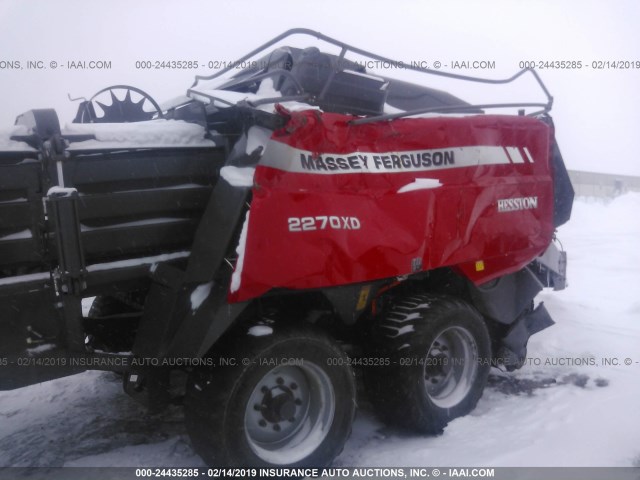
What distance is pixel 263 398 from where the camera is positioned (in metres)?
3.04

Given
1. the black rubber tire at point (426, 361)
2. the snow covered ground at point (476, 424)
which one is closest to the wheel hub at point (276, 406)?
the snow covered ground at point (476, 424)

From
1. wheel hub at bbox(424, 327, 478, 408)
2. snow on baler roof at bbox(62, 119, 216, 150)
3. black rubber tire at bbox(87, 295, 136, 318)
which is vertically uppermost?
snow on baler roof at bbox(62, 119, 216, 150)

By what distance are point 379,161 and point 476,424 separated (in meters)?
2.00

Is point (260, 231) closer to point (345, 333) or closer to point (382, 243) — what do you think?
point (382, 243)

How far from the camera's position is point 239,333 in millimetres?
2947

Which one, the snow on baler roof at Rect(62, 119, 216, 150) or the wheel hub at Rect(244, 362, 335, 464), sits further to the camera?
the wheel hub at Rect(244, 362, 335, 464)

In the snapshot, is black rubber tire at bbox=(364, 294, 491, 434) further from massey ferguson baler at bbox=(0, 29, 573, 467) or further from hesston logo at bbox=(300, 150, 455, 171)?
hesston logo at bbox=(300, 150, 455, 171)

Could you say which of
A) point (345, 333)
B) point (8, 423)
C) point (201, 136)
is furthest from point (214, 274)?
point (8, 423)

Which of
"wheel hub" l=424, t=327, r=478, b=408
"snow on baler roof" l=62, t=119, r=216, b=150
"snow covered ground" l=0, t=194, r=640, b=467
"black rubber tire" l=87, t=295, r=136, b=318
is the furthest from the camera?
"black rubber tire" l=87, t=295, r=136, b=318

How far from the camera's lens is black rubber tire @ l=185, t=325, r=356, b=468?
9.18 ft

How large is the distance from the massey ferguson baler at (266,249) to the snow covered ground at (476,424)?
0.25m

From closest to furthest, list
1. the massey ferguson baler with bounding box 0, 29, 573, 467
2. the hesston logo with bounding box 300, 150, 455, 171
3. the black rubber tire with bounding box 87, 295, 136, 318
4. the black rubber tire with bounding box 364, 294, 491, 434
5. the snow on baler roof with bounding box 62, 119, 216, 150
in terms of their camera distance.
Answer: the massey ferguson baler with bounding box 0, 29, 573, 467 < the snow on baler roof with bounding box 62, 119, 216, 150 < the hesston logo with bounding box 300, 150, 455, 171 < the black rubber tire with bounding box 364, 294, 491, 434 < the black rubber tire with bounding box 87, 295, 136, 318

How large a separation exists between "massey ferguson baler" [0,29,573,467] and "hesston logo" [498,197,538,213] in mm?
24

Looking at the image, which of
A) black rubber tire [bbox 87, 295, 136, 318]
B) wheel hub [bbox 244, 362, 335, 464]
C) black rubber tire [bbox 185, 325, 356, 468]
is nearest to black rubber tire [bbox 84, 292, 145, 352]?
black rubber tire [bbox 87, 295, 136, 318]
